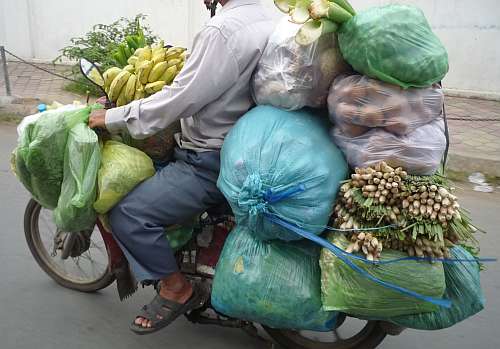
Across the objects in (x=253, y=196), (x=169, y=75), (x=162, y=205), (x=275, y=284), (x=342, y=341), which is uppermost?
(x=169, y=75)

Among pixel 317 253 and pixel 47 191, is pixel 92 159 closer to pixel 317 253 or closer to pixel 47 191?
pixel 47 191

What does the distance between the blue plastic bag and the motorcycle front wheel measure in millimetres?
711

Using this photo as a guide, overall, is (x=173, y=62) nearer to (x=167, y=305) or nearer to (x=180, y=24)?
(x=167, y=305)

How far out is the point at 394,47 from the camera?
1788 millimetres

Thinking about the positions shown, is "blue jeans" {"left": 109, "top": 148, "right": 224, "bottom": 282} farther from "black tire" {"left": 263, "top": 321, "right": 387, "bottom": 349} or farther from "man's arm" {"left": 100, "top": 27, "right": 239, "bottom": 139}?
"black tire" {"left": 263, "top": 321, "right": 387, "bottom": 349}

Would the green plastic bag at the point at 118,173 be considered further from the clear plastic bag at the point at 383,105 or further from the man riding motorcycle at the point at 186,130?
the clear plastic bag at the point at 383,105

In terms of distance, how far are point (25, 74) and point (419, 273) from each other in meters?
8.54

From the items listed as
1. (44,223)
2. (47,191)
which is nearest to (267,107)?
(47,191)

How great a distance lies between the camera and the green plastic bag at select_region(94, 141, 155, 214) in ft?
7.45

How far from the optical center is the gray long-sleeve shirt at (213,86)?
207 centimetres

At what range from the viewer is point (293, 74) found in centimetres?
199

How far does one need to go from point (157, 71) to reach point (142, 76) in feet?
0.22

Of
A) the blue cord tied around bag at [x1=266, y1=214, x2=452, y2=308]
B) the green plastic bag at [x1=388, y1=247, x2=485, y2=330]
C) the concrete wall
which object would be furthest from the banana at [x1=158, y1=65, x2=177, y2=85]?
the concrete wall

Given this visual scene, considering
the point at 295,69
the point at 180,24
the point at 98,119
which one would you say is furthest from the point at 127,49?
the point at 180,24
